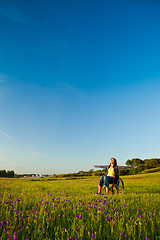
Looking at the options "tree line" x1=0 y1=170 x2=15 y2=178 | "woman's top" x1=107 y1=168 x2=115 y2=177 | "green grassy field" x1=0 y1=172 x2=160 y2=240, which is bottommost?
"tree line" x1=0 y1=170 x2=15 y2=178

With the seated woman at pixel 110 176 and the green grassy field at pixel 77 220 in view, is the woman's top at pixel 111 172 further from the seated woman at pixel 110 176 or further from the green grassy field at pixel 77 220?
the green grassy field at pixel 77 220

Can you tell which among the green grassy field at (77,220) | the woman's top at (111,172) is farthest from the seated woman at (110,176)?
the green grassy field at (77,220)

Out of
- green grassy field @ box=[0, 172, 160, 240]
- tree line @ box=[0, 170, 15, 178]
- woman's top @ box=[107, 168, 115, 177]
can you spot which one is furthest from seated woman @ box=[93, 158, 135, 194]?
tree line @ box=[0, 170, 15, 178]

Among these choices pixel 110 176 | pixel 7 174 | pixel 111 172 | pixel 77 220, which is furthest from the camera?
pixel 7 174

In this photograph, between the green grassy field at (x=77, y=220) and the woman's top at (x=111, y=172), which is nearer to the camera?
the green grassy field at (x=77, y=220)

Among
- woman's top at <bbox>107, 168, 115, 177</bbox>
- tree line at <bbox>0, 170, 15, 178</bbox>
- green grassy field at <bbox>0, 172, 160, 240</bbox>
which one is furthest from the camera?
tree line at <bbox>0, 170, 15, 178</bbox>

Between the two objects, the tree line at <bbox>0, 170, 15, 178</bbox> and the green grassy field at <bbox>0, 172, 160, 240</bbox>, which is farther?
the tree line at <bbox>0, 170, 15, 178</bbox>

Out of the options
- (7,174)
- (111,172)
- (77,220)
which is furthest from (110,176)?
(7,174)

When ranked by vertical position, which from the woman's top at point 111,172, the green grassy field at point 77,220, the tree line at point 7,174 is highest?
the woman's top at point 111,172

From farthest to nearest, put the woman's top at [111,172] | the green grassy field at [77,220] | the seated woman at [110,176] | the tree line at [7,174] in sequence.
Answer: the tree line at [7,174]
the woman's top at [111,172]
the seated woman at [110,176]
the green grassy field at [77,220]

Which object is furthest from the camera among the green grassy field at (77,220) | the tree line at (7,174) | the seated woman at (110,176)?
the tree line at (7,174)

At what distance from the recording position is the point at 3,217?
3467 mm

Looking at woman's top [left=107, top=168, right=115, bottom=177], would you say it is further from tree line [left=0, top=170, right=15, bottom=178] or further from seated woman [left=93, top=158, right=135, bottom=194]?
tree line [left=0, top=170, right=15, bottom=178]

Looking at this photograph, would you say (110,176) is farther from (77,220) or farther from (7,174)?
(7,174)
